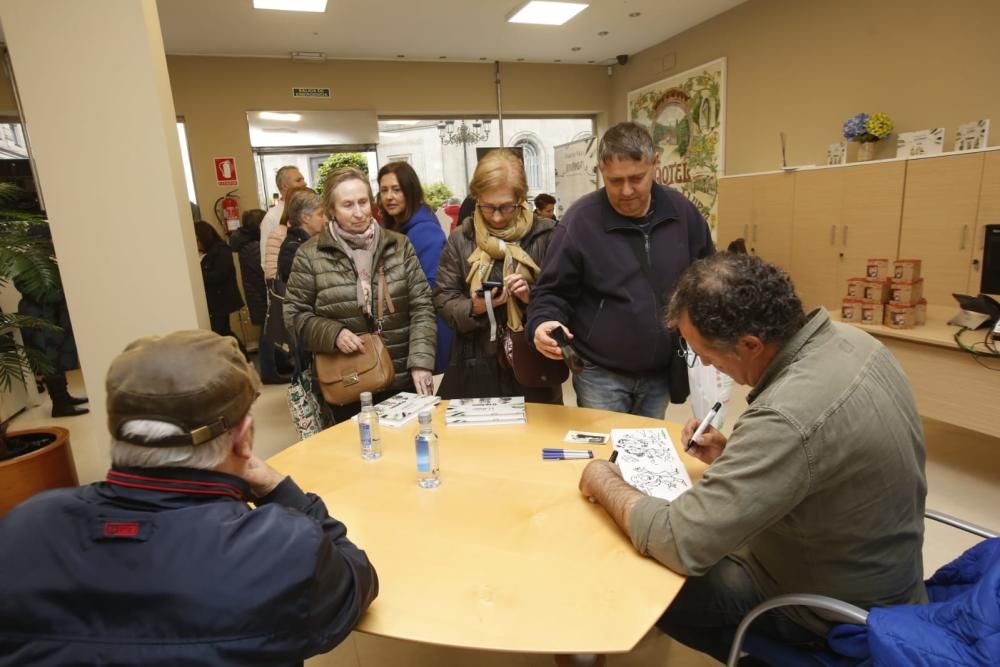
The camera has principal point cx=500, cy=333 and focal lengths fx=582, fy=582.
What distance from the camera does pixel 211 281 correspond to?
18.2ft

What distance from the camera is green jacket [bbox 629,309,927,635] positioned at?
1084 millimetres

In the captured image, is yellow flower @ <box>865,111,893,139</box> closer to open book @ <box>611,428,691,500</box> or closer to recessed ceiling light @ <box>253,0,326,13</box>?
open book @ <box>611,428,691,500</box>

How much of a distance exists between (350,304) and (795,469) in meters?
1.73

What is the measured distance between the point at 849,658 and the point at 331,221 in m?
2.17

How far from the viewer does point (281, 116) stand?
7066mm

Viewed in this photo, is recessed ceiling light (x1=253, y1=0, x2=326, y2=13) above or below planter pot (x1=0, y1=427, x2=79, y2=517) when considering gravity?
above

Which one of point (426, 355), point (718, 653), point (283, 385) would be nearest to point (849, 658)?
point (718, 653)

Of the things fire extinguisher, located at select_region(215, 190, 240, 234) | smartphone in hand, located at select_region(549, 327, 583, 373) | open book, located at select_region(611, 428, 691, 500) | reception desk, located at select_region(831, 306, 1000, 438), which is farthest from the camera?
fire extinguisher, located at select_region(215, 190, 240, 234)

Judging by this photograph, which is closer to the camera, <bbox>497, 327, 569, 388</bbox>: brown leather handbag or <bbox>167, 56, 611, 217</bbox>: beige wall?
<bbox>497, 327, 569, 388</bbox>: brown leather handbag

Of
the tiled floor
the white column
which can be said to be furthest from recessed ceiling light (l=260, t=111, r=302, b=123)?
the white column

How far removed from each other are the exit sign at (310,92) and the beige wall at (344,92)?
6cm

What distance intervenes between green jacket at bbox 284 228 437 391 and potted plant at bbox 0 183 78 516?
41.0 inches

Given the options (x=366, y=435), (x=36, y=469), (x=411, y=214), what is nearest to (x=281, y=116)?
(x=411, y=214)

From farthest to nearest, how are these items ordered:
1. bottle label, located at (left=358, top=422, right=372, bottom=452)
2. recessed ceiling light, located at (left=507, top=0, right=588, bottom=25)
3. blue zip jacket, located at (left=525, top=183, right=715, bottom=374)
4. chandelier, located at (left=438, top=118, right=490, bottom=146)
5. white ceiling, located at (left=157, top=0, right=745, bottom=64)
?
chandelier, located at (left=438, top=118, right=490, bottom=146), recessed ceiling light, located at (left=507, top=0, right=588, bottom=25), white ceiling, located at (left=157, top=0, right=745, bottom=64), blue zip jacket, located at (left=525, top=183, right=715, bottom=374), bottle label, located at (left=358, top=422, right=372, bottom=452)
